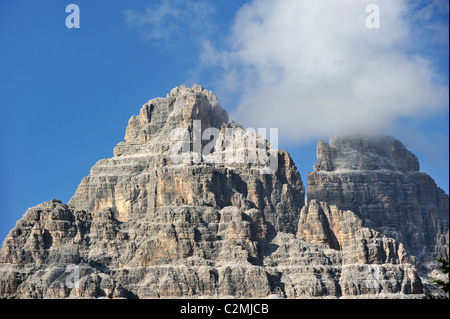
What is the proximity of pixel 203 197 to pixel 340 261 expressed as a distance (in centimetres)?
2228

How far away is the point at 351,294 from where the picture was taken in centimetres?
16812

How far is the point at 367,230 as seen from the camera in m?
181

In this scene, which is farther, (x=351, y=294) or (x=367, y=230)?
(x=367, y=230)
